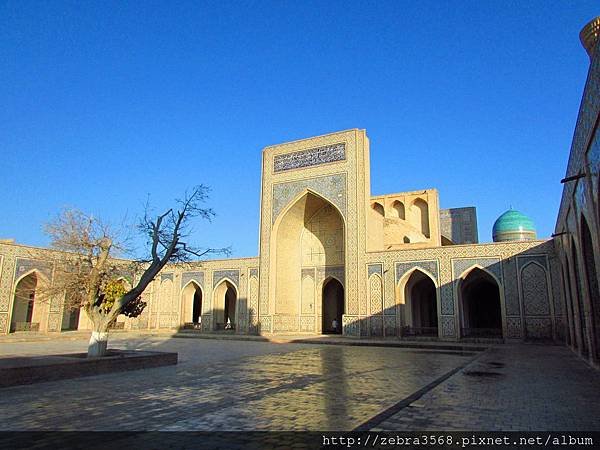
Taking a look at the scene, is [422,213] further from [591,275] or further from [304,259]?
[591,275]

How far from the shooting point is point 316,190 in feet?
56.5

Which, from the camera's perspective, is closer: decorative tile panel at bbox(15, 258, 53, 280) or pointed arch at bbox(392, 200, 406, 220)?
decorative tile panel at bbox(15, 258, 53, 280)

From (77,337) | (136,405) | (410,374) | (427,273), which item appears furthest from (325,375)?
(77,337)

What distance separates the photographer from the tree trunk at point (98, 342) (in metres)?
7.29

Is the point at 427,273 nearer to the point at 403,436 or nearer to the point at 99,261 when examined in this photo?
the point at 99,261

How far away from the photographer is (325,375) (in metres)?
6.71

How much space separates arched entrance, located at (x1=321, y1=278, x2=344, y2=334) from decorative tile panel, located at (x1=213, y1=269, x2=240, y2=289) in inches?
145

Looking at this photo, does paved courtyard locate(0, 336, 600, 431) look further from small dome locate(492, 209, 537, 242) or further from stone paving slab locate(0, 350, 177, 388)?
small dome locate(492, 209, 537, 242)

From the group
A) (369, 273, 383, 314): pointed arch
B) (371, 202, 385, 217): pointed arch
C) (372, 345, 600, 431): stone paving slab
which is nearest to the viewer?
(372, 345, 600, 431): stone paving slab

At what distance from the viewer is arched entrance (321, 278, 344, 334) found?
18906mm

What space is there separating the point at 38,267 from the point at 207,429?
16.9 m

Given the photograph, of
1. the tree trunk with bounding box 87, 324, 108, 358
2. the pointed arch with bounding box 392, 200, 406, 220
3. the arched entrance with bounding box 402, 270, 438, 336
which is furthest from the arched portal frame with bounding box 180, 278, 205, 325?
the tree trunk with bounding box 87, 324, 108, 358

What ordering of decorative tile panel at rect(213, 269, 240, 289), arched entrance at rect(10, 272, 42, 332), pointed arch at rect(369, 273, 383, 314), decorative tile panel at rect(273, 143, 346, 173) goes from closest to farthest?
pointed arch at rect(369, 273, 383, 314)
decorative tile panel at rect(273, 143, 346, 173)
arched entrance at rect(10, 272, 42, 332)
decorative tile panel at rect(213, 269, 240, 289)

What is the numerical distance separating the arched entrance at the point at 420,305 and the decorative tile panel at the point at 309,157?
534cm
